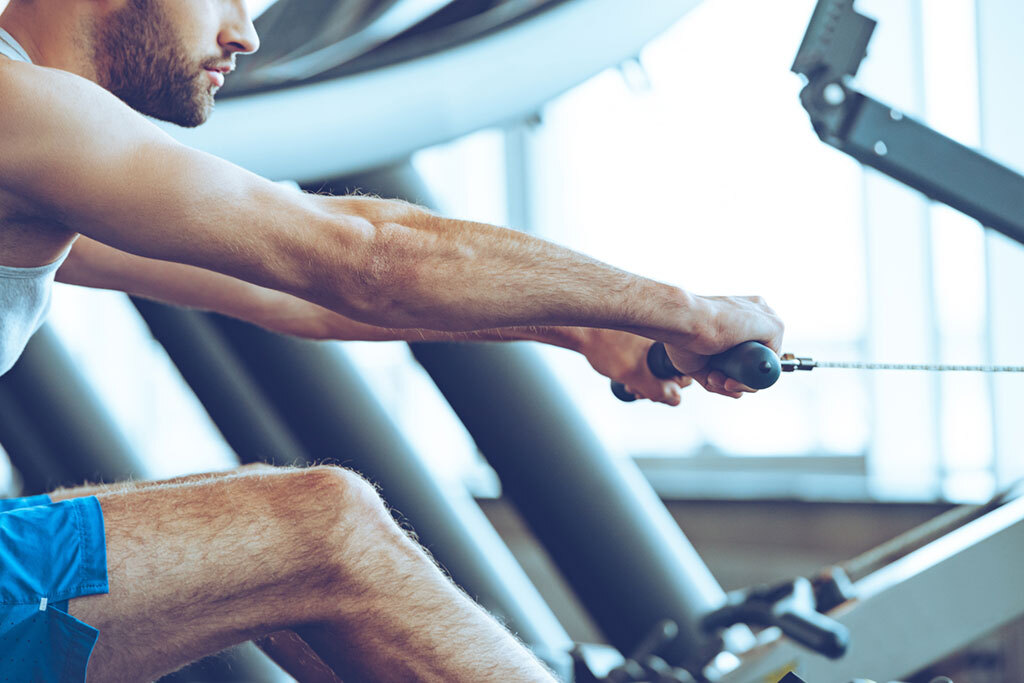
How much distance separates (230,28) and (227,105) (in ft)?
1.81

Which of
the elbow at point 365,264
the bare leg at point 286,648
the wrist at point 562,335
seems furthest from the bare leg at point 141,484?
the wrist at point 562,335

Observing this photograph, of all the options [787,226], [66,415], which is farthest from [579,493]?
[787,226]

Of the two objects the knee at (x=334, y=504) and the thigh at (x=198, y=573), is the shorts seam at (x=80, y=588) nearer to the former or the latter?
the thigh at (x=198, y=573)

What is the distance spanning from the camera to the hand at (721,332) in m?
0.98

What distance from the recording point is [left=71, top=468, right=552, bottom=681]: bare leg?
2.94 ft

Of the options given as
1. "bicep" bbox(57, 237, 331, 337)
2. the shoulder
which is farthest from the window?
the shoulder

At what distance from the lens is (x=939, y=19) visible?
322 centimetres

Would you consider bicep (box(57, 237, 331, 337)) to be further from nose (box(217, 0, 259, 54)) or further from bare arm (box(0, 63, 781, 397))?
bare arm (box(0, 63, 781, 397))

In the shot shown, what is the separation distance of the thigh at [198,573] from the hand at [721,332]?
1.16ft

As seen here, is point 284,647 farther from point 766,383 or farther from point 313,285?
point 766,383

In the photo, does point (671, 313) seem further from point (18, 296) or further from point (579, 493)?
point (579, 493)

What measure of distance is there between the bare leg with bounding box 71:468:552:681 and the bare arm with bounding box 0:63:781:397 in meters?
0.19

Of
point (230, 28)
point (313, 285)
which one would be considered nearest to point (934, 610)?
point (313, 285)

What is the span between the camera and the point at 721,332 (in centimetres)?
98
